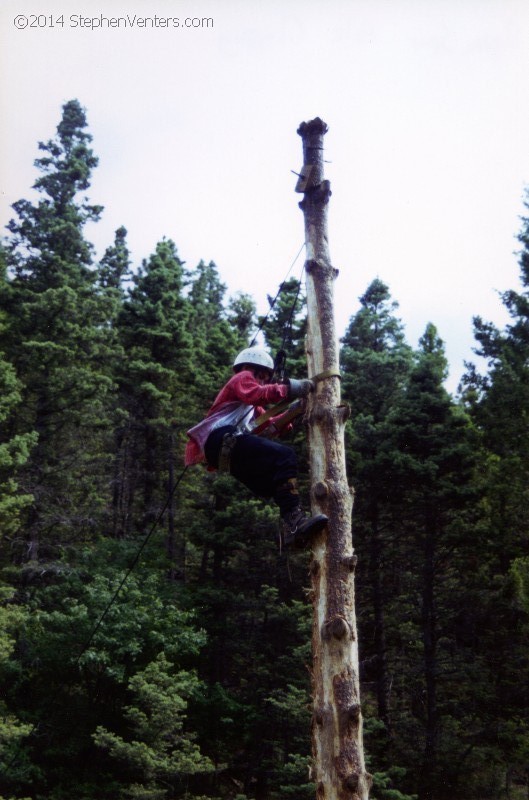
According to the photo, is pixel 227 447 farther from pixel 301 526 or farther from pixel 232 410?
pixel 301 526

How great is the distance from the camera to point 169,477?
25.7m

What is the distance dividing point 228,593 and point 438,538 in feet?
19.9

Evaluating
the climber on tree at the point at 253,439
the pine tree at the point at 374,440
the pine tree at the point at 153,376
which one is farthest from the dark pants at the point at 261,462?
the pine tree at the point at 153,376

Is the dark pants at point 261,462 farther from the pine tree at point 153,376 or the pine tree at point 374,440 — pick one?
the pine tree at point 153,376

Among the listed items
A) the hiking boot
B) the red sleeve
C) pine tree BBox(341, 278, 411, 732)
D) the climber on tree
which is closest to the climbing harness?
the climber on tree

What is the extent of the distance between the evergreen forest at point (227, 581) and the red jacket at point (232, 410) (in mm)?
10800

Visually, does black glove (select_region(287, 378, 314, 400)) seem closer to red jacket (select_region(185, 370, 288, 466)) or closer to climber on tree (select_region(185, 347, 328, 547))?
climber on tree (select_region(185, 347, 328, 547))

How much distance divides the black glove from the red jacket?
0.34 metres

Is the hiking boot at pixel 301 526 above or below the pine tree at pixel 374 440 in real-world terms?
below

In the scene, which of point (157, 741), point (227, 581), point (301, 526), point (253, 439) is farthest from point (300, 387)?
point (227, 581)

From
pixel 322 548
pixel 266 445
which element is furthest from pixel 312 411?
pixel 322 548

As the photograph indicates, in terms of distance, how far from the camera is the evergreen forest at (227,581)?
1689 centimetres

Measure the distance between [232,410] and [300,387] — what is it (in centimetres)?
96

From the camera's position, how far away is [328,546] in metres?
4.73
